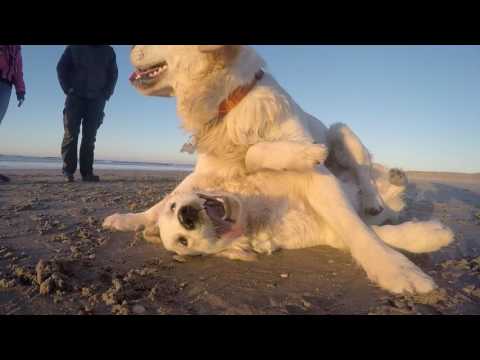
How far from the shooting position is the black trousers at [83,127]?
6055 millimetres

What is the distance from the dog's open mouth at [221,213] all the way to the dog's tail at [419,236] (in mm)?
1067

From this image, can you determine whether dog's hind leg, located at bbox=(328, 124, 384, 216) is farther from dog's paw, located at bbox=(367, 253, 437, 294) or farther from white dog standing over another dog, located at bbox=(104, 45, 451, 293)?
dog's paw, located at bbox=(367, 253, 437, 294)

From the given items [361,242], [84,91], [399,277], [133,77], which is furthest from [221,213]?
[84,91]

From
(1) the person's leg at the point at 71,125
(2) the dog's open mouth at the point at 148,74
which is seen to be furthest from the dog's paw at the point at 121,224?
(1) the person's leg at the point at 71,125

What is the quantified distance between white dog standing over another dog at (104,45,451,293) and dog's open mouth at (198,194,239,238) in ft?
0.66

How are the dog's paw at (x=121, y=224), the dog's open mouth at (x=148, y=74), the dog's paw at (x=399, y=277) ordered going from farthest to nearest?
the dog's paw at (x=121, y=224)
the dog's open mouth at (x=148, y=74)
the dog's paw at (x=399, y=277)

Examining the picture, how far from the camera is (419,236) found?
2076 mm

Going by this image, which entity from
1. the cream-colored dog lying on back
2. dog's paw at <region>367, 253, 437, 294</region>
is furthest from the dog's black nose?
dog's paw at <region>367, 253, 437, 294</region>

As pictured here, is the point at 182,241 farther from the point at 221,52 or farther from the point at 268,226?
the point at 221,52

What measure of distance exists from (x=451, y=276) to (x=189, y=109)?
2.06 m

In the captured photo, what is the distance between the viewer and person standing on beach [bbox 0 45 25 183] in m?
4.27

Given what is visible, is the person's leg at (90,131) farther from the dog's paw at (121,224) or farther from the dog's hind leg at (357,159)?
the dog's hind leg at (357,159)

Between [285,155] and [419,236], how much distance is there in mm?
1019

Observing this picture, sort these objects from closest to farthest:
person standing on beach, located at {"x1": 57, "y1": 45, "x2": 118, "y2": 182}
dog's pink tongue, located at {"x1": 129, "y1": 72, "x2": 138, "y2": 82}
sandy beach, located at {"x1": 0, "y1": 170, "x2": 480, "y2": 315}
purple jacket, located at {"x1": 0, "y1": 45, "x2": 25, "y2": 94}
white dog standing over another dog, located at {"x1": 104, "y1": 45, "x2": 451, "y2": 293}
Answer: sandy beach, located at {"x1": 0, "y1": 170, "x2": 480, "y2": 315}, white dog standing over another dog, located at {"x1": 104, "y1": 45, "x2": 451, "y2": 293}, dog's pink tongue, located at {"x1": 129, "y1": 72, "x2": 138, "y2": 82}, purple jacket, located at {"x1": 0, "y1": 45, "x2": 25, "y2": 94}, person standing on beach, located at {"x1": 57, "y1": 45, "x2": 118, "y2": 182}
